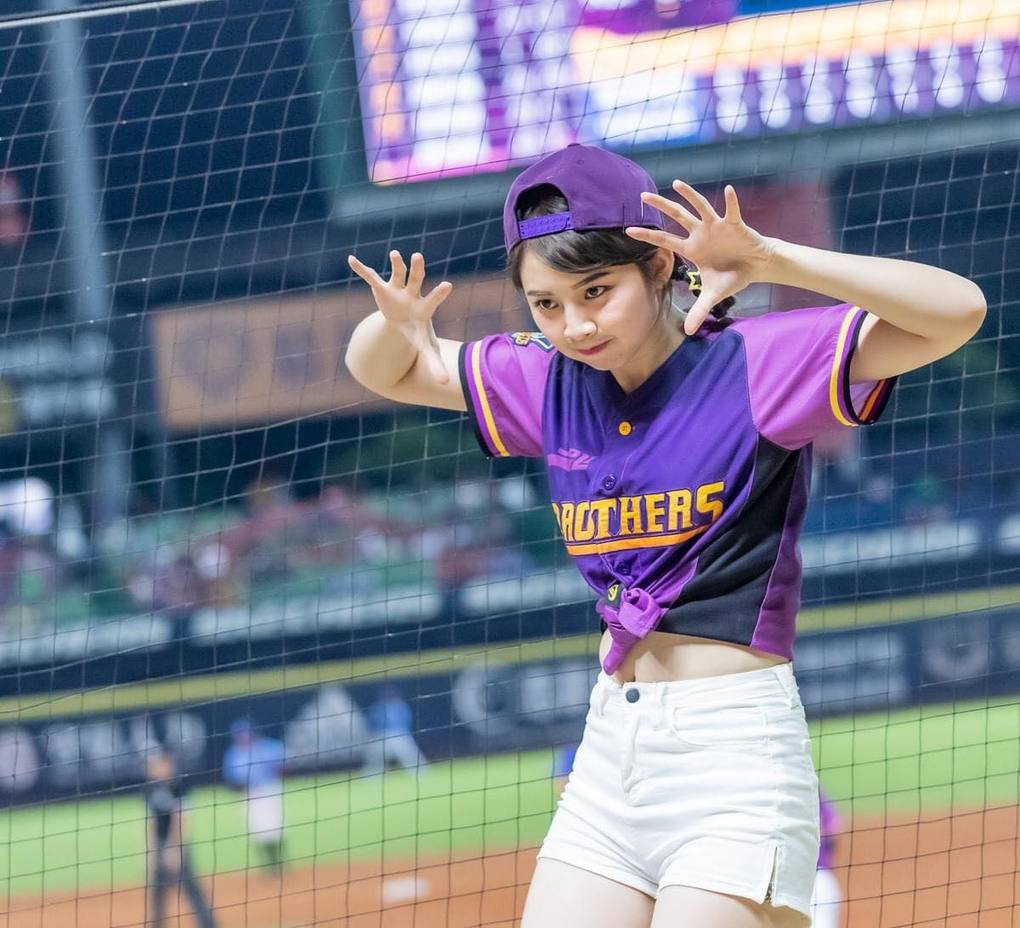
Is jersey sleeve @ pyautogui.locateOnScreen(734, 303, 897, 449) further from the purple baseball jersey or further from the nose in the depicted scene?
the nose

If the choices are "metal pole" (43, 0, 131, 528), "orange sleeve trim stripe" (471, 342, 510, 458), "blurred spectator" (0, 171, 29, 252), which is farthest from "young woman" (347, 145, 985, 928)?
"blurred spectator" (0, 171, 29, 252)

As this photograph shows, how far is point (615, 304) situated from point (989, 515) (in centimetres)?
376

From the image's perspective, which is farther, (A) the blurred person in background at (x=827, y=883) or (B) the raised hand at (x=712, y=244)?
(A) the blurred person in background at (x=827, y=883)

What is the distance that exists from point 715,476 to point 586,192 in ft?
0.94

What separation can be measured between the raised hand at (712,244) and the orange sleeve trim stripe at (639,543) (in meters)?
0.19

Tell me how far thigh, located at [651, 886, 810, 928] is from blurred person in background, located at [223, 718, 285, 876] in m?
3.05

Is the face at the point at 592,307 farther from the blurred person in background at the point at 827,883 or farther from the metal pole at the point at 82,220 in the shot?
the metal pole at the point at 82,220

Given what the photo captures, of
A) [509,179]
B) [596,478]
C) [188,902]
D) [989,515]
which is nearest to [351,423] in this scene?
[509,179]

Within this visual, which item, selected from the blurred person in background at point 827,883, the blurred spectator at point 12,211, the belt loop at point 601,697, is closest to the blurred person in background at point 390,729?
the blurred person in background at point 827,883

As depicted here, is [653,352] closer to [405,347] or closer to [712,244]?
[712,244]

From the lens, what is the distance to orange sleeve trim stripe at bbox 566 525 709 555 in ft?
4.26

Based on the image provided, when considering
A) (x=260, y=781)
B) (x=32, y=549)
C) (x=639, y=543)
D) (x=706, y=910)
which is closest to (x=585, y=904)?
(x=706, y=910)

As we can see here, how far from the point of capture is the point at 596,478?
1345 millimetres

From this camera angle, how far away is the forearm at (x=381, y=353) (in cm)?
147
